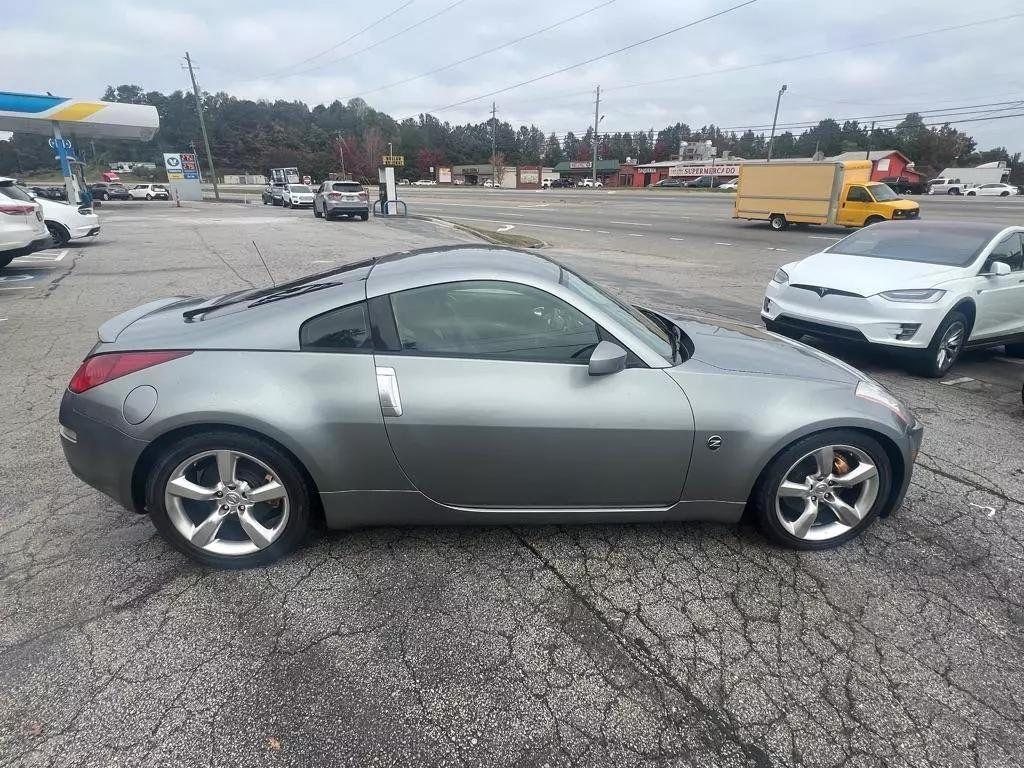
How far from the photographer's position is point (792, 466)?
2.82m

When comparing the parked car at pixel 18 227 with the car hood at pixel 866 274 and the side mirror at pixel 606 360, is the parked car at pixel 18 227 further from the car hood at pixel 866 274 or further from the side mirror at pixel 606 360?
the car hood at pixel 866 274

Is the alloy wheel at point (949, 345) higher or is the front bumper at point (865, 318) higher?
the front bumper at point (865, 318)

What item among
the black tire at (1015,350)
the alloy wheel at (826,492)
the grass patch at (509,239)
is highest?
the alloy wheel at (826,492)

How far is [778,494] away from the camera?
113 inches

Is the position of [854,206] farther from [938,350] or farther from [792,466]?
[792,466]

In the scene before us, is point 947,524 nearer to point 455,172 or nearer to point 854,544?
point 854,544

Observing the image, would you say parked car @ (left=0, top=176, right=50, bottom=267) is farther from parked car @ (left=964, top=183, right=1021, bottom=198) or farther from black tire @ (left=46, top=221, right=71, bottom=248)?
parked car @ (left=964, top=183, right=1021, bottom=198)

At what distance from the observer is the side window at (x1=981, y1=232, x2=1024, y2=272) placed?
238 inches

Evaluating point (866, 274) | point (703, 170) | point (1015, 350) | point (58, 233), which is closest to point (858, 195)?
point (1015, 350)

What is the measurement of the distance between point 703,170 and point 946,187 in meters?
30.7

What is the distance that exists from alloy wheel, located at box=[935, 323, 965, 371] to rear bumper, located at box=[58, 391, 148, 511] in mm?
6505

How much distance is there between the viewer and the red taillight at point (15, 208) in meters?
9.43

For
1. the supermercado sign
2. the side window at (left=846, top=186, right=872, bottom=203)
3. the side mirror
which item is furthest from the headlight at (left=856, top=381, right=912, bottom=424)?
the supermercado sign

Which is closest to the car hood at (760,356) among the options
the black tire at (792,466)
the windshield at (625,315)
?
the windshield at (625,315)
